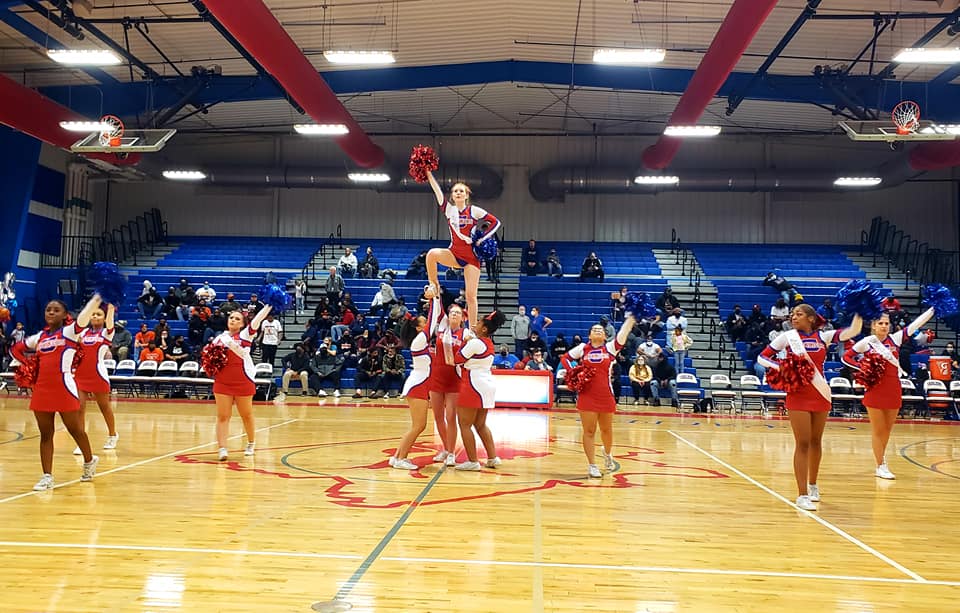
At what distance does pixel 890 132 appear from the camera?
14.5 metres

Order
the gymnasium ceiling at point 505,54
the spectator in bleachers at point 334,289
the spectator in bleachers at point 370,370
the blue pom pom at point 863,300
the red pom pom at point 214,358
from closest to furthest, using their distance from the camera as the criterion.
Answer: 1. the blue pom pom at point 863,300
2. the red pom pom at point 214,358
3. the gymnasium ceiling at point 505,54
4. the spectator in bleachers at point 370,370
5. the spectator in bleachers at point 334,289

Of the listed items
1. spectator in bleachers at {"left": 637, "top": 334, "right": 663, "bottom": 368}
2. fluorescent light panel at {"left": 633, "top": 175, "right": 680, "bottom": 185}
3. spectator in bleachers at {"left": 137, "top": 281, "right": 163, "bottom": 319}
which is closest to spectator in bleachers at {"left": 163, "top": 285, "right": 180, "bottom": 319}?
spectator in bleachers at {"left": 137, "top": 281, "right": 163, "bottom": 319}

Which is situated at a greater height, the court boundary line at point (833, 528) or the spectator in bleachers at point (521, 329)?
the spectator in bleachers at point (521, 329)

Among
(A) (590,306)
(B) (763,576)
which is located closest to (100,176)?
(A) (590,306)

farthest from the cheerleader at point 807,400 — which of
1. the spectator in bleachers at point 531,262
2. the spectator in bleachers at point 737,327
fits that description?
the spectator in bleachers at point 531,262

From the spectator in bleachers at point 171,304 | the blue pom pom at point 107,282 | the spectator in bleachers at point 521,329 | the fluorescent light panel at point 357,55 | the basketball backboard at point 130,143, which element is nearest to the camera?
the blue pom pom at point 107,282

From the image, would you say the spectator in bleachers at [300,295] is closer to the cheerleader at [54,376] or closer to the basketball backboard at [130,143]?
the basketball backboard at [130,143]

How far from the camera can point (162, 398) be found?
16969mm

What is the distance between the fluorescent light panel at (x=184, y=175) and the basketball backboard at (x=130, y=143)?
837 cm

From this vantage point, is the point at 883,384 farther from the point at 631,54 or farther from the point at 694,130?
the point at 694,130

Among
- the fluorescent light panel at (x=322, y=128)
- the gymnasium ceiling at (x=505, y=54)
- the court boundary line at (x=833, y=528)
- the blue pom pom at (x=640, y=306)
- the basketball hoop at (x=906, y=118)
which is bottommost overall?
the court boundary line at (x=833, y=528)

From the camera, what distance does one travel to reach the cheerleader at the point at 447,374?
7590 millimetres

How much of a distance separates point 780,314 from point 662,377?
12.9 feet

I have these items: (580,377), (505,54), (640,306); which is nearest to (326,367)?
(505,54)
